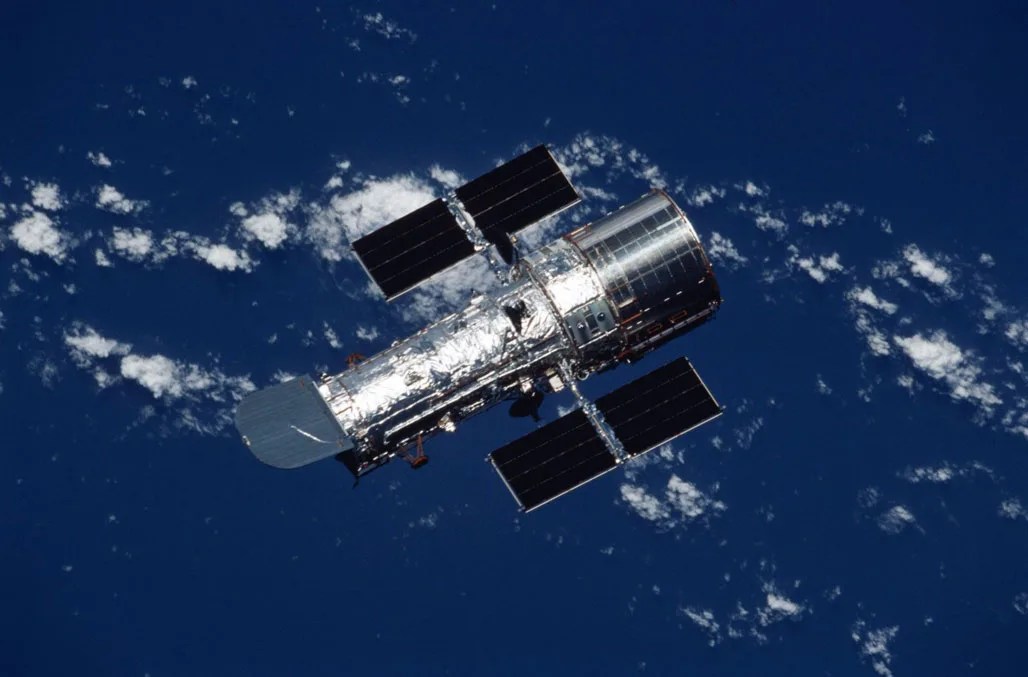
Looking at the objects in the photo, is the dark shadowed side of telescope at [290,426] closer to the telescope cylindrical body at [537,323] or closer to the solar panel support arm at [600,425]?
the telescope cylindrical body at [537,323]

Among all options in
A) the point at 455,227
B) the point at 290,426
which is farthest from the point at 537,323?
Answer: the point at 290,426

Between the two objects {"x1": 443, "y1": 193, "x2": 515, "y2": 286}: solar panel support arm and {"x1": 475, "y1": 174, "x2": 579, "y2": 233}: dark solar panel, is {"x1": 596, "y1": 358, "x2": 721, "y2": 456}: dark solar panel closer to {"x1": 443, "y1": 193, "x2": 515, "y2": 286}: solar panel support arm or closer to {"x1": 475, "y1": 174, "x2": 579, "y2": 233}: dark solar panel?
{"x1": 443, "y1": 193, "x2": 515, "y2": 286}: solar panel support arm

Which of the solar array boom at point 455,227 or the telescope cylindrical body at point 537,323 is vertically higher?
the solar array boom at point 455,227

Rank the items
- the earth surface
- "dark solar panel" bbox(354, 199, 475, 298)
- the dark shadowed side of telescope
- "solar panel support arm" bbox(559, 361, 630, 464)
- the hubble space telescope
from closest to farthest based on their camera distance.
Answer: the dark shadowed side of telescope < the hubble space telescope < "solar panel support arm" bbox(559, 361, 630, 464) < "dark solar panel" bbox(354, 199, 475, 298) < the earth surface

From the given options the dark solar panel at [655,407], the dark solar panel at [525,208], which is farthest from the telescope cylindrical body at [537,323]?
the dark solar panel at [655,407]

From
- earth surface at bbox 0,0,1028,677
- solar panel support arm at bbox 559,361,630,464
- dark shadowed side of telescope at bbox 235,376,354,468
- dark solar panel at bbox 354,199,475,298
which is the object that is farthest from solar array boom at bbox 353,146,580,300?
solar panel support arm at bbox 559,361,630,464

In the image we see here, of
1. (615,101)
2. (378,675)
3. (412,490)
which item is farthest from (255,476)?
(615,101)
